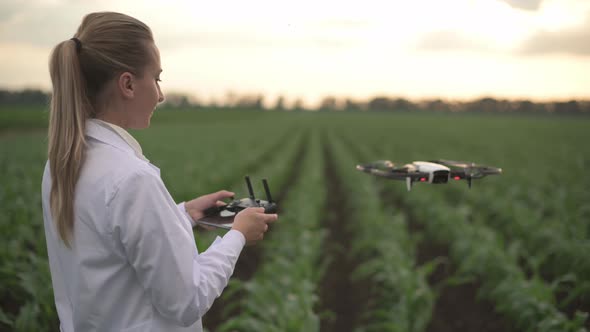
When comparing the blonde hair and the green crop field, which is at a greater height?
the blonde hair

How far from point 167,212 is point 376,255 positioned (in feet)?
17.6

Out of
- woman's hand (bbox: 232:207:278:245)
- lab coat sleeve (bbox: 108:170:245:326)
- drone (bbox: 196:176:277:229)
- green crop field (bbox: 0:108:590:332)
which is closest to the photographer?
lab coat sleeve (bbox: 108:170:245:326)

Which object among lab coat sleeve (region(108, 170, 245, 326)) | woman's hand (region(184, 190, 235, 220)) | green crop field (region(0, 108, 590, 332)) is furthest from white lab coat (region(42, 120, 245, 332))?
green crop field (region(0, 108, 590, 332))

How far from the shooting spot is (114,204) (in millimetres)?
1126

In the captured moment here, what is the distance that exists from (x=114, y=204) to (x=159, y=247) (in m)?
0.17

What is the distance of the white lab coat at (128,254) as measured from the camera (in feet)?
3.69

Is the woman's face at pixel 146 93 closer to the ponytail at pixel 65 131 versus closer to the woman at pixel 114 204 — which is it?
the woman at pixel 114 204

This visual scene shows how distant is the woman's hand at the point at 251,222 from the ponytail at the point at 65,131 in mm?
514

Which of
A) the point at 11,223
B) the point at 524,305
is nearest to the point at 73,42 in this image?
the point at 524,305

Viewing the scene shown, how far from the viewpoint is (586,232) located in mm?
5945

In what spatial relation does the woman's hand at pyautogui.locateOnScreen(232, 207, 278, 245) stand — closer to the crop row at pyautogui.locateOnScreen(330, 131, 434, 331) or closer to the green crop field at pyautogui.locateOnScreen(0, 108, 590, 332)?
the green crop field at pyautogui.locateOnScreen(0, 108, 590, 332)

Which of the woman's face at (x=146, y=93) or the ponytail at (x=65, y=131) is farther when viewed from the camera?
the woman's face at (x=146, y=93)

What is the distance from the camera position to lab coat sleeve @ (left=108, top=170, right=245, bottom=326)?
1.11 metres

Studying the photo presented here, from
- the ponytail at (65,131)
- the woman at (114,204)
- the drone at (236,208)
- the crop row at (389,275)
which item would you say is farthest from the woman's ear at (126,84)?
the crop row at (389,275)
